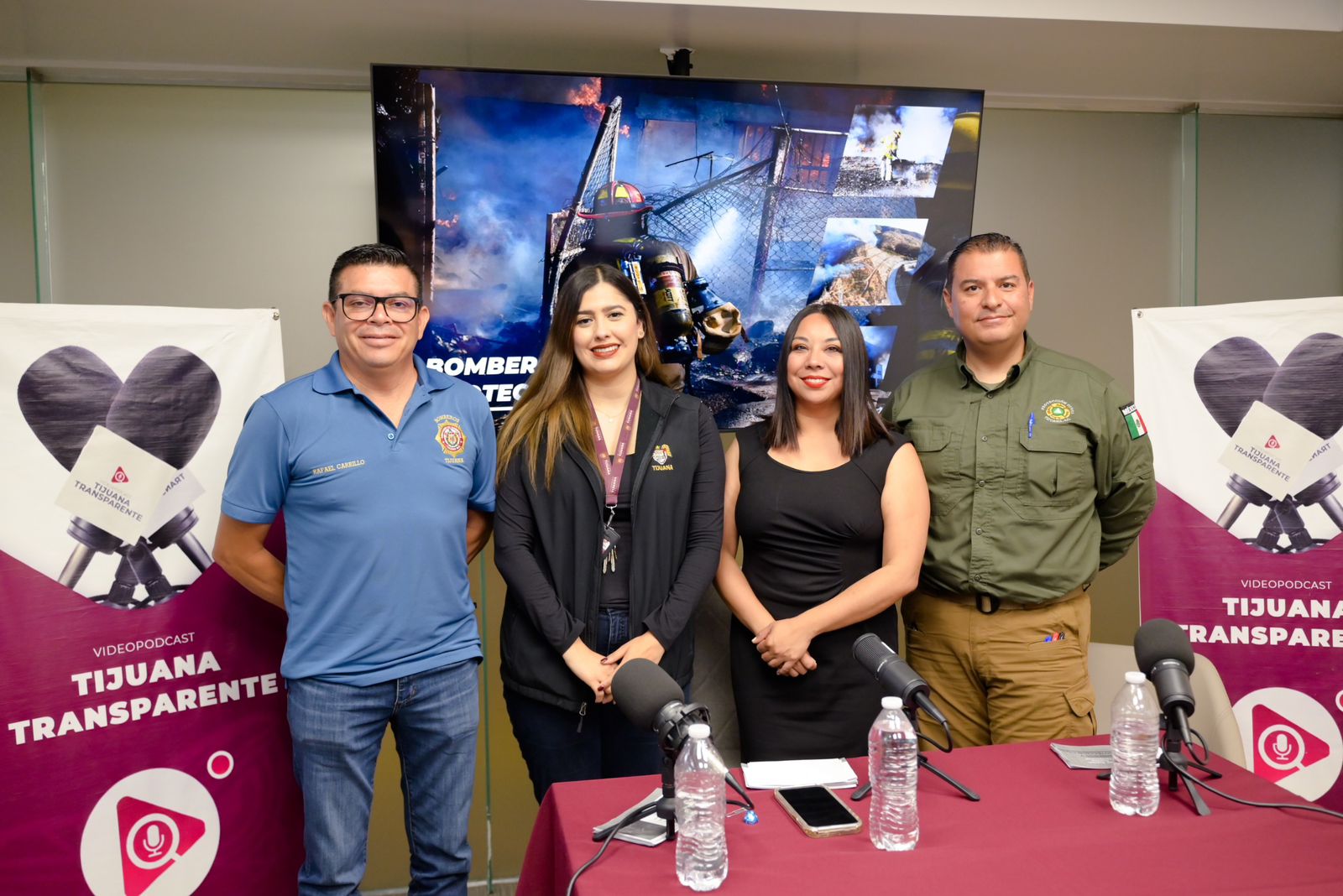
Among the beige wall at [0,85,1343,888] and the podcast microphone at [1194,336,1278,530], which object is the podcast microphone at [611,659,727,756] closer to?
the beige wall at [0,85,1343,888]

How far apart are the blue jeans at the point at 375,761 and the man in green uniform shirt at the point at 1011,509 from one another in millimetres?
1263

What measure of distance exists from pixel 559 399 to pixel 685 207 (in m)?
1.23

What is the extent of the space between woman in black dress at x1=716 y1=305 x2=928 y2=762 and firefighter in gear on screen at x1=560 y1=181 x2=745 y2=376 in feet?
3.15

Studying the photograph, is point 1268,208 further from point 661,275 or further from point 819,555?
point 819,555

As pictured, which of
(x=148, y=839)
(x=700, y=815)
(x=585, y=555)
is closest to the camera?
(x=700, y=815)

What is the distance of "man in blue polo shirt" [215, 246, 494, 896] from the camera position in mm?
2201

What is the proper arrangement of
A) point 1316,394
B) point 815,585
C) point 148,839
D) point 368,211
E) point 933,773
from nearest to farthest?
1. point 933,773
2. point 815,585
3. point 148,839
4. point 1316,394
5. point 368,211

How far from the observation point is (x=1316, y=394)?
3.23 meters

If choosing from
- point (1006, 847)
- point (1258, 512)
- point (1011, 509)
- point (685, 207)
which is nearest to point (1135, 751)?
point (1006, 847)

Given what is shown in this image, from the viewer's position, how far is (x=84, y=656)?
2.51 meters

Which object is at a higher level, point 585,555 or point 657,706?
point 585,555

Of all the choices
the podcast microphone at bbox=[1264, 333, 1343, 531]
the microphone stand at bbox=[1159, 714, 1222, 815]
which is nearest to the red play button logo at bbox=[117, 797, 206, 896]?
the microphone stand at bbox=[1159, 714, 1222, 815]

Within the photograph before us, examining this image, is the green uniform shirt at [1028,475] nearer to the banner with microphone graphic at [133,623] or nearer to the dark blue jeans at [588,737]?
the dark blue jeans at [588,737]

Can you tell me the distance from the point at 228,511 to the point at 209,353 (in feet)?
2.12
